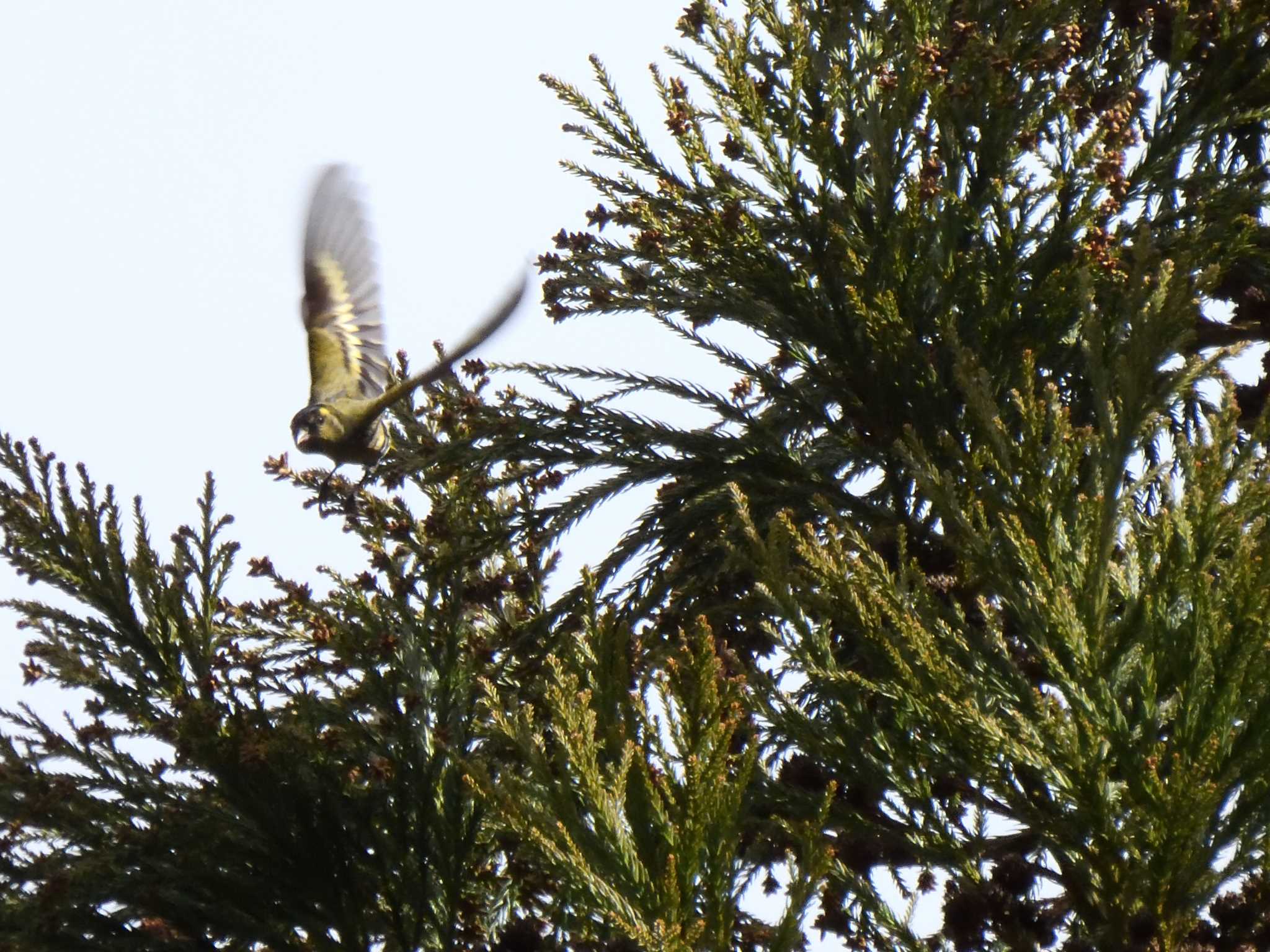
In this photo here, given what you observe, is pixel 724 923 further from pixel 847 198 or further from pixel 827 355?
pixel 847 198

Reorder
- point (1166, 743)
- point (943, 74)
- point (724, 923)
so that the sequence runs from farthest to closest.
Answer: point (943, 74) < point (1166, 743) < point (724, 923)

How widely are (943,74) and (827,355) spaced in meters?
0.86

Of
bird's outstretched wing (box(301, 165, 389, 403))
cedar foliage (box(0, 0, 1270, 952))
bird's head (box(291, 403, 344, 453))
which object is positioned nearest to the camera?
cedar foliage (box(0, 0, 1270, 952))

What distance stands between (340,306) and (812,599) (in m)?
4.44

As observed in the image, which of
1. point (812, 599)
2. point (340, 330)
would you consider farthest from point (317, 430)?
point (812, 599)

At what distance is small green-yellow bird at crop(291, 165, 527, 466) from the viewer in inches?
270

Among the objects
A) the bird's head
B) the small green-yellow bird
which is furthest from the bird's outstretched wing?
the bird's head

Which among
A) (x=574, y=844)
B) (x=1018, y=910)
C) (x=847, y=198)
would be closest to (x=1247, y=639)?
(x=1018, y=910)

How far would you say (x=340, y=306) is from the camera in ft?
25.1

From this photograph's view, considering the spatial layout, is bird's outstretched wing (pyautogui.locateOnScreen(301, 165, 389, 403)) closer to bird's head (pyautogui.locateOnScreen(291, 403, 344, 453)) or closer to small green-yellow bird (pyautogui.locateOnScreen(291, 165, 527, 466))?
small green-yellow bird (pyautogui.locateOnScreen(291, 165, 527, 466))

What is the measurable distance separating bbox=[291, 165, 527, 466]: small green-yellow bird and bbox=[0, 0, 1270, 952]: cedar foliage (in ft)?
3.77

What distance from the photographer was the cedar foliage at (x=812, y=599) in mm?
3344

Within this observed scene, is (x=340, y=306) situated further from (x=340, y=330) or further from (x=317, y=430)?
(x=317, y=430)

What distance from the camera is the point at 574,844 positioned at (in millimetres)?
3215
